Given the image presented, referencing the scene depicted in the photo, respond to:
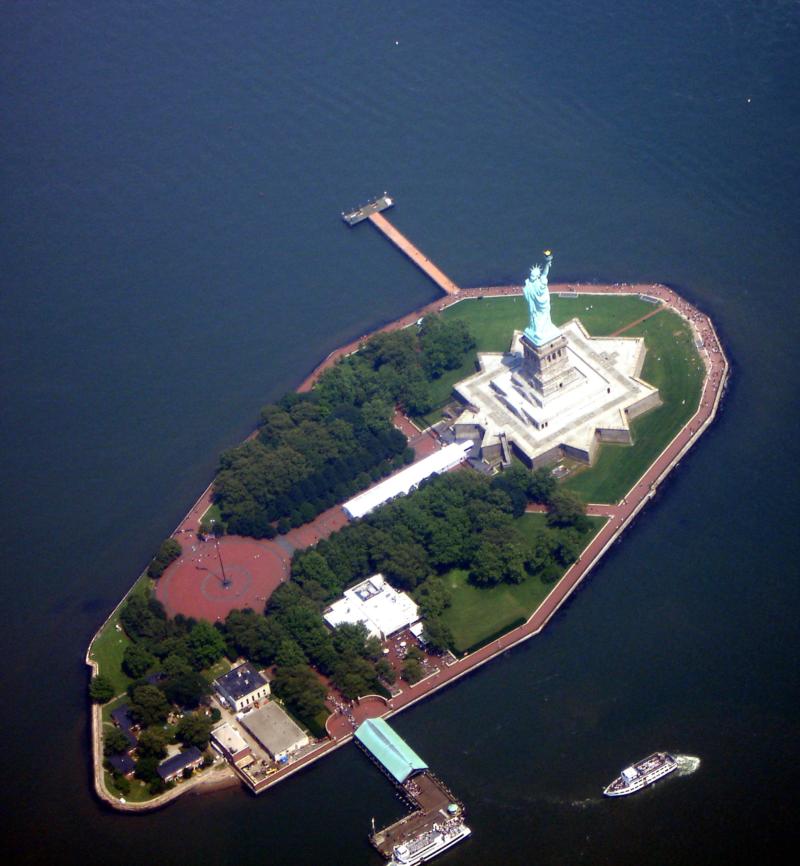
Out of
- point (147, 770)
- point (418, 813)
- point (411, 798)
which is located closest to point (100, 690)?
point (147, 770)

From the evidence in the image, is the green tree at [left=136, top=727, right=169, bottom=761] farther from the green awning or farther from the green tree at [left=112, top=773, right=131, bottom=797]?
the green awning

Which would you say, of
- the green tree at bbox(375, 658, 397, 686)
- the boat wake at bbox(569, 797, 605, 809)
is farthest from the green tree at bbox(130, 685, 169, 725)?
the boat wake at bbox(569, 797, 605, 809)

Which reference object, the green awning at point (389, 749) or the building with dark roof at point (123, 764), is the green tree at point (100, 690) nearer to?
the building with dark roof at point (123, 764)

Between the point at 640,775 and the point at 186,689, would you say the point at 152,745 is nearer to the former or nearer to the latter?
the point at 186,689

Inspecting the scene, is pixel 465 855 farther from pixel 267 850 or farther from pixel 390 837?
pixel 267 850

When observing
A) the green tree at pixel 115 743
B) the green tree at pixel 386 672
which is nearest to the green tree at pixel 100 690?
the green tree at pixel 115 743

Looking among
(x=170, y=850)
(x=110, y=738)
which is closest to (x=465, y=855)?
(x=170, y=850)
